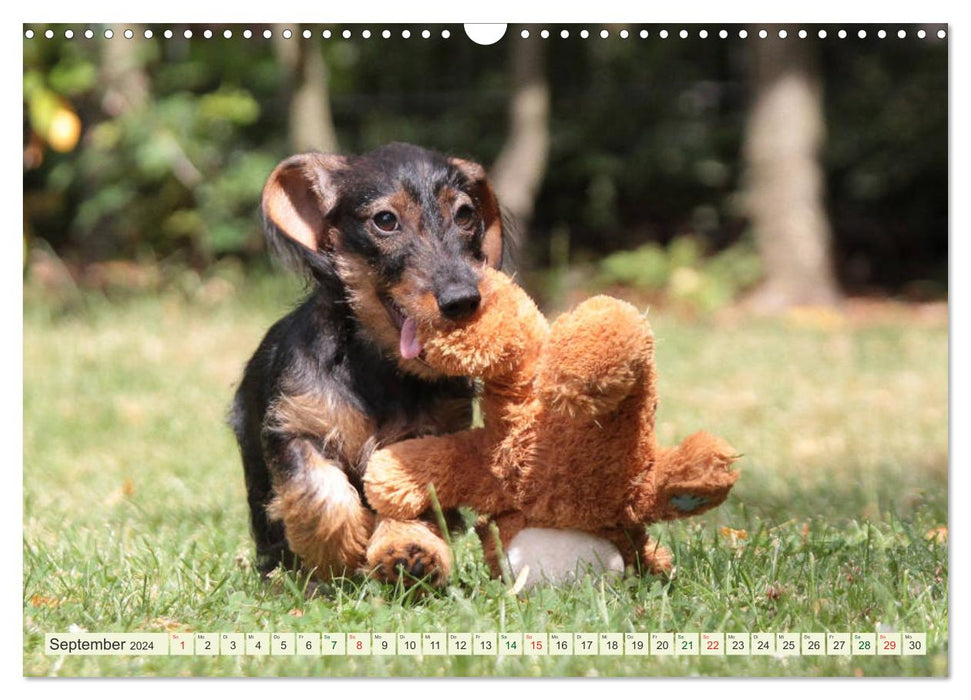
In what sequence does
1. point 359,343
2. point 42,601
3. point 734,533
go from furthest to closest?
point 734,533
point 359,343
point 42,601

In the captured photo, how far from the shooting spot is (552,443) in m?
3.31

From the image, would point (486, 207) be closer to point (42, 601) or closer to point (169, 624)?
point (169, 624)

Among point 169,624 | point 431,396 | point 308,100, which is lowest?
point 169,624

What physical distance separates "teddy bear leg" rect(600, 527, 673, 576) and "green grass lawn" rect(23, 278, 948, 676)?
53 mm

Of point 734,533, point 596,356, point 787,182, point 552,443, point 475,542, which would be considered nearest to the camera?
point 596,356

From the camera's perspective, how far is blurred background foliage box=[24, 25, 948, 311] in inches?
337

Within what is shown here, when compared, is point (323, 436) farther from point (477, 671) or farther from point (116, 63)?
point (116, 63)

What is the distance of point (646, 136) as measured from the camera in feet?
35.0

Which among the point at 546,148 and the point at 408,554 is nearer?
the point at 408,554

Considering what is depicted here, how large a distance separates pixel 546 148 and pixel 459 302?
7.65 m

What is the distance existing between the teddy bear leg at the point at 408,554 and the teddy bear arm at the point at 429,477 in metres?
0.05

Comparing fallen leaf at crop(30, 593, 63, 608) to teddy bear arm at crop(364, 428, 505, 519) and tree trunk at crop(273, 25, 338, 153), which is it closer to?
teddy bear arm at crop(364, 428, 505, 519)

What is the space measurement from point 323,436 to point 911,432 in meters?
3.63

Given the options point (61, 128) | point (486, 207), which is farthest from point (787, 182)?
point (486, 207)
